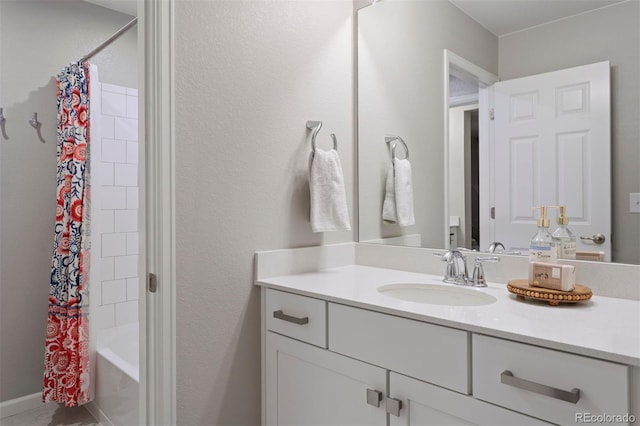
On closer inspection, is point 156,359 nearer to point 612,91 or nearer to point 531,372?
point 531,372

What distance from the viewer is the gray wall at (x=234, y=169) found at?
1.29m

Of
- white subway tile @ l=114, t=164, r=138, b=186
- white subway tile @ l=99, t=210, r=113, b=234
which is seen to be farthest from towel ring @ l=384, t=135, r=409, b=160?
white subway tile @ l=99, t=210, r=113, b=234

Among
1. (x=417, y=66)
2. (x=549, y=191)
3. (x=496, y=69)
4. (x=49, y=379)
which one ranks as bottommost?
(x=49, y=379)

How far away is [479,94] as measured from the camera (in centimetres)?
149

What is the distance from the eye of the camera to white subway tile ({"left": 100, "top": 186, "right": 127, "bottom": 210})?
2406 mm

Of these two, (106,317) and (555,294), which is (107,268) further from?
(555,294)

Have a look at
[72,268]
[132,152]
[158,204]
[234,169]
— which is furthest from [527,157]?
[132,152]

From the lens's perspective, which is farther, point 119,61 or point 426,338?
point 119,61

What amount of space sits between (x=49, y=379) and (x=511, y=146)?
241 centimetres

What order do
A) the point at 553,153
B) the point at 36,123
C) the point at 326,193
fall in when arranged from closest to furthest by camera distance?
the point at 553,153 < the point at 326,193 < the point at 36,123

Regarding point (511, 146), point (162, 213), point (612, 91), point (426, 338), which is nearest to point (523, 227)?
point (511, 146)

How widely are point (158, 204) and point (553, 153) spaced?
1.28 metres

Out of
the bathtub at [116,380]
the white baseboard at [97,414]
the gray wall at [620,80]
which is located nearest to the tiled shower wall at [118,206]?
the bathtub at [116,380]

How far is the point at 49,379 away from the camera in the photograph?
→ 6.72 ft
